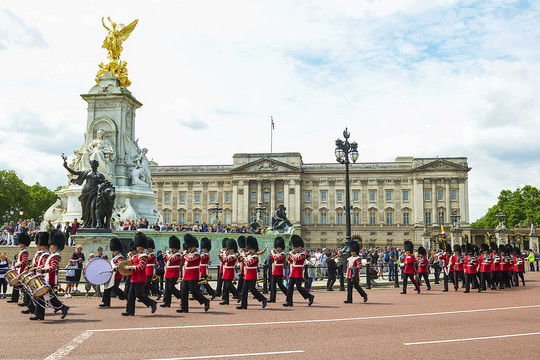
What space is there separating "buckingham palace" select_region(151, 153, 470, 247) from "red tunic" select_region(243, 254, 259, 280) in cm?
8184

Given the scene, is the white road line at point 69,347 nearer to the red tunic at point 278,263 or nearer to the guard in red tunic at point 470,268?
the red tunic at point 278,263

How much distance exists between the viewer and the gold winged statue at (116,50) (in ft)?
103

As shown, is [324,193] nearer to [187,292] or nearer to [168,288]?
[168,288]

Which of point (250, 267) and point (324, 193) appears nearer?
point (250, 267)

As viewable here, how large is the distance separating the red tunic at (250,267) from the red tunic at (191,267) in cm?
154

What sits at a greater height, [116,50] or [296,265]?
[116,50]

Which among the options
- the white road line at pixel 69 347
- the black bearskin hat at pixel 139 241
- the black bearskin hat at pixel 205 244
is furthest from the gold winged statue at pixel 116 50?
the white road line at pixel 69 347

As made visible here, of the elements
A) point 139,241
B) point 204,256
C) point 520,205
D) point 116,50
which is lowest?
point 204,256

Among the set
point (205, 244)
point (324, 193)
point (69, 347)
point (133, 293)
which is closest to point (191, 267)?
point (133, 293)

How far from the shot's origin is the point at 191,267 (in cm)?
1272

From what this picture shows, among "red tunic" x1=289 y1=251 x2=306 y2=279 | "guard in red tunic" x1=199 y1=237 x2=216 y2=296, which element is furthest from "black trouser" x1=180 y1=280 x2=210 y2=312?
"red tunic" x1=289 y1=251 x2=306 y2=279

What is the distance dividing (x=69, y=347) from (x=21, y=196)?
74312mm

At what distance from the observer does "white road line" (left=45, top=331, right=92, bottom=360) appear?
7414mm

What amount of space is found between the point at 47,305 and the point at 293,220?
87102 mm
